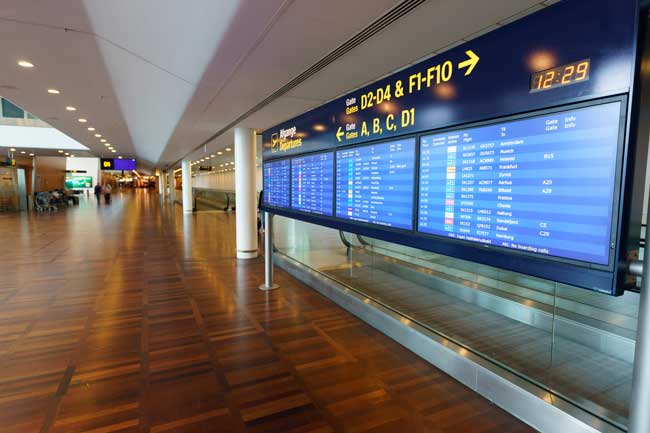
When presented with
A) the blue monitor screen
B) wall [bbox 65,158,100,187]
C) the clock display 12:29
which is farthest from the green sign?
the clock display 12:29

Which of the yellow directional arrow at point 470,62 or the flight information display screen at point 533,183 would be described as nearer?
the flight information display screen at point 533,183

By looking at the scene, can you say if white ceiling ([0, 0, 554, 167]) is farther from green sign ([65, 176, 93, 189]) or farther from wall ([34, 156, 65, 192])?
green sign ([65, 176, 93, 189])

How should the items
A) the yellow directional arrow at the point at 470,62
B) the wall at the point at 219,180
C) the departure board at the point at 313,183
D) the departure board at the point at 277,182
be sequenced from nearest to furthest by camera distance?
1. the yellow directional arrow at the point at 470,62
2. the departure board at the point at 313,183
3. the departure board at the point at 277,182
4. the wall at the point at 219,180

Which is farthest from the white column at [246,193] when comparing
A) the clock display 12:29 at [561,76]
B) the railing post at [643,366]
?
the railing post at [643,366]

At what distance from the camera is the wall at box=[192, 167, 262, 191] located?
20.5 meters

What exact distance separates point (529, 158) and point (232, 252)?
22.5ft

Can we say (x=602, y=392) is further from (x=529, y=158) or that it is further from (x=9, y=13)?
(x=9, y=13)

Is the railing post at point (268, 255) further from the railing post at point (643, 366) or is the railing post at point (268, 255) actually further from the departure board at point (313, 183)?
the railing post at point (643, 366)

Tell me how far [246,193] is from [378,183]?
16.0ft

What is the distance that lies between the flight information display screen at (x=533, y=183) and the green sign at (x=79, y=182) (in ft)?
119

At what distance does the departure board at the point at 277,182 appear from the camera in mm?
4625

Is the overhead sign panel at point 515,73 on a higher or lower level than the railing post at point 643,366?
higher

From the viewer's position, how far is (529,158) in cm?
183

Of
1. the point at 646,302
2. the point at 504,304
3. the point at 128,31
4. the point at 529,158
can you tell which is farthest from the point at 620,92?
the point at 128,31
